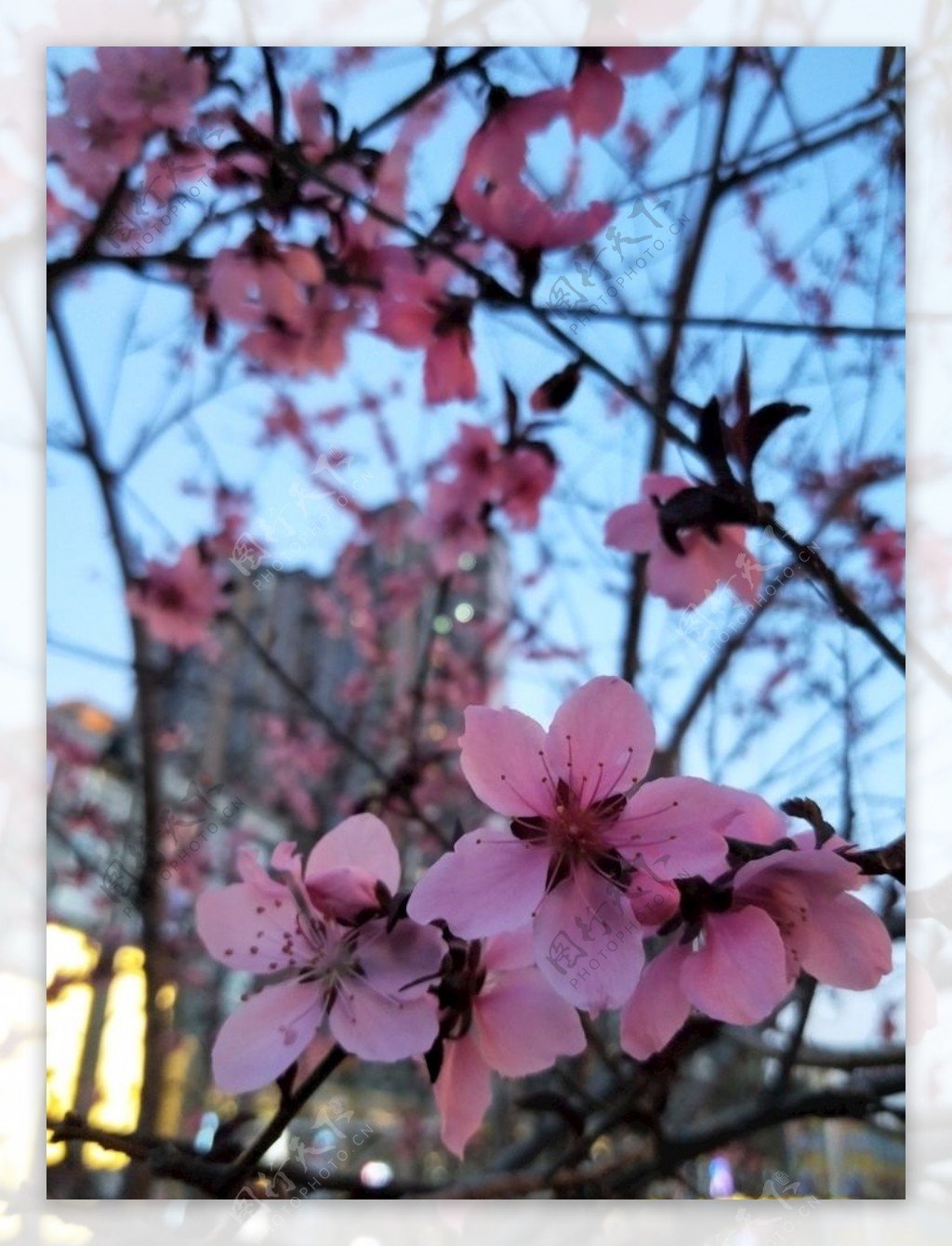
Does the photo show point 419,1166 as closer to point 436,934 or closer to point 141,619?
point 436,934

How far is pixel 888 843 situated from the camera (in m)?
1.15

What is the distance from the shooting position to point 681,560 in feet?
3.76

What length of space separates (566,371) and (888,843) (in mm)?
573

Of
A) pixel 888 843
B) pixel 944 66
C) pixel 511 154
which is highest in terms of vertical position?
pixel 944 66

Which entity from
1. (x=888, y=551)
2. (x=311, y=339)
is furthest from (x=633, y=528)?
(x=311, y=339)

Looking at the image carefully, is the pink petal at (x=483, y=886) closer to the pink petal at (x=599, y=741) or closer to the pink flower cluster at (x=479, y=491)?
the pink petal at (x=599, y=741)

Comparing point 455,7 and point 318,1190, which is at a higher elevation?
point 455,7

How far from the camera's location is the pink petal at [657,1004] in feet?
2.67

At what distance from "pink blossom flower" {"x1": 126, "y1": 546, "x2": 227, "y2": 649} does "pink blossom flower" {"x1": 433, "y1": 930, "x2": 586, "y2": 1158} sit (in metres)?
0.53

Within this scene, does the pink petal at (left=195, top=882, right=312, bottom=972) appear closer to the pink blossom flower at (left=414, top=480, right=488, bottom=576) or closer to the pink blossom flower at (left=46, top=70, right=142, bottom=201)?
the pink blossom flower at (left=414, top=480, right=488, bottom=576)

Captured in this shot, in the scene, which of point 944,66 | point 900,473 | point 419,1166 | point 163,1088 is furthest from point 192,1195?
point 944,66

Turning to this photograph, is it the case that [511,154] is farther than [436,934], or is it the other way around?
[511,154]

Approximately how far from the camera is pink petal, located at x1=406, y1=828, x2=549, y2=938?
2.47 ft

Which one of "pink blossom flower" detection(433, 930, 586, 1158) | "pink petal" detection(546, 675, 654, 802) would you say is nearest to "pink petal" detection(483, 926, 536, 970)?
"pink blossom flower" detection(433, 930, 586, 1158)
